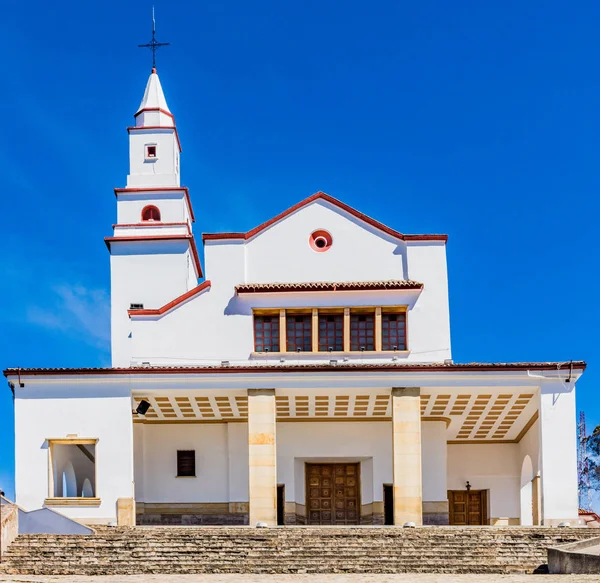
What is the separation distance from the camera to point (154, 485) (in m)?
40.4

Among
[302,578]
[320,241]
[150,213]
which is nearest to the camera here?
[302,578]

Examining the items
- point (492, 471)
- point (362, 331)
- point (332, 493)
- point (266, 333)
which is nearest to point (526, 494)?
point (492, 471)

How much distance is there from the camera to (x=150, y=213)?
48375 mm

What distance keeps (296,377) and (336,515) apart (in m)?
Answer: 7.19

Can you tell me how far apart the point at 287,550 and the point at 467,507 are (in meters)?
13.9

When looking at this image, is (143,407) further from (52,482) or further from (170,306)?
(170,306)

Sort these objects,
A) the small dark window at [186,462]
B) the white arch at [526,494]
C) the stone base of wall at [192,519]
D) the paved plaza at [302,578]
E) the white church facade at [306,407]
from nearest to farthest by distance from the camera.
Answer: the paved plaza at [302,578] < the white church facade at [306,407] < the stone base of wall at [192,519] < the small dark window at [186,462] < the white arch at [526,494]

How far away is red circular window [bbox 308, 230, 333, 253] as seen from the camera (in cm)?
4028

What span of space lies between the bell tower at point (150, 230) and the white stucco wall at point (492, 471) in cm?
1303

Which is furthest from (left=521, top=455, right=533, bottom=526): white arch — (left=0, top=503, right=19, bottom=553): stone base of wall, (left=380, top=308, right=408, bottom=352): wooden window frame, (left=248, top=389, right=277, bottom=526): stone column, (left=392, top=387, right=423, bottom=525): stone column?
(left=0, top=503, right=19, bottom=553): stone base of wall

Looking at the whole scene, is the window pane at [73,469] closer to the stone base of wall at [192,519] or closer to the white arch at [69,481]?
the white arch at [69,481]

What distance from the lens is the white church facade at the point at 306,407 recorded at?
35531 millimetres

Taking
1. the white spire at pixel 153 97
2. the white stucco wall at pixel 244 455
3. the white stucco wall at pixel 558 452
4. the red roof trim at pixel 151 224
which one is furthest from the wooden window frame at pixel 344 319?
the white spire at pixel 153 97

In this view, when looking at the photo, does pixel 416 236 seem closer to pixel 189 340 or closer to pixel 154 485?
pixel 189 340
